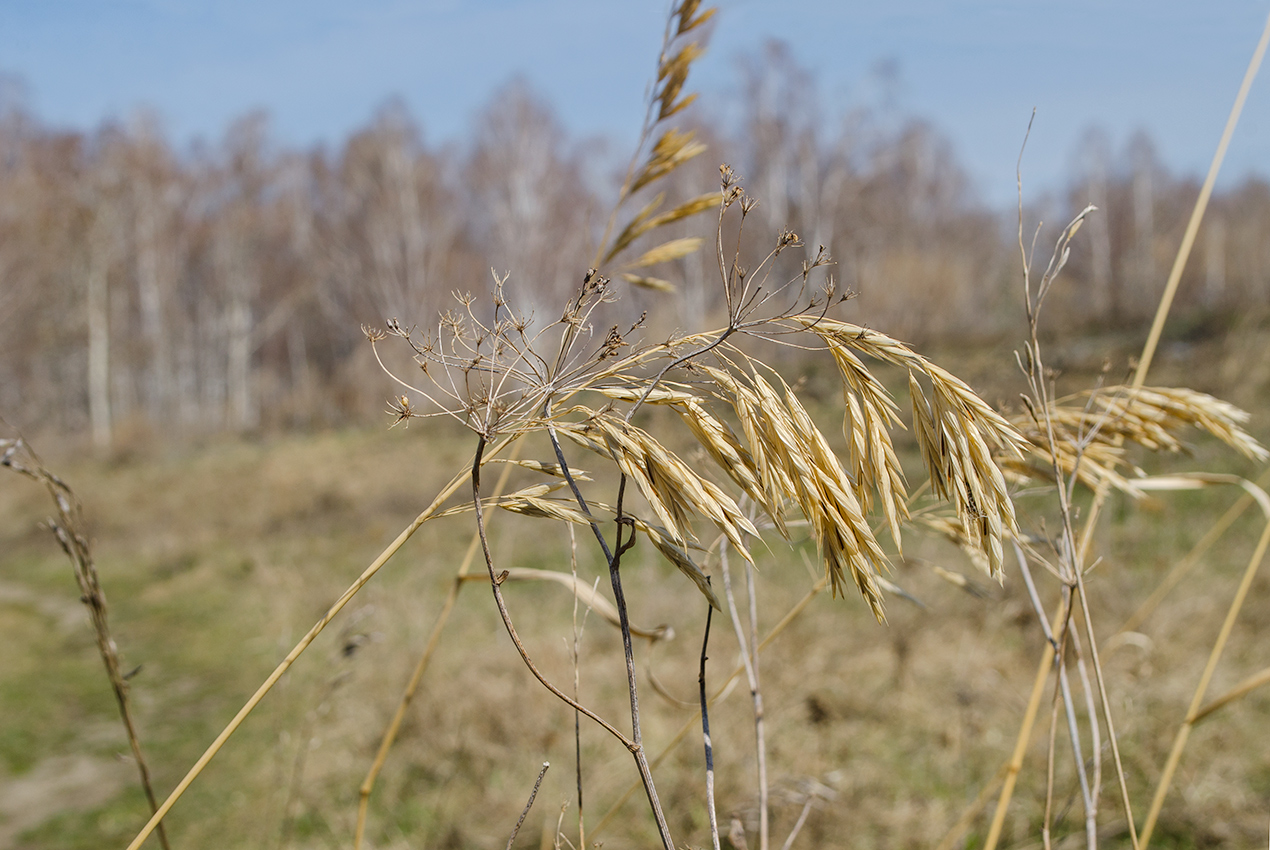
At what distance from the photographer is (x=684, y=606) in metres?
6.40

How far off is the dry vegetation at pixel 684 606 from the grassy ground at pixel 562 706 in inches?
1.2

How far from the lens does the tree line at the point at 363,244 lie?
1889 cm

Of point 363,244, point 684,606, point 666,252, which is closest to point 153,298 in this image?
point 363,244

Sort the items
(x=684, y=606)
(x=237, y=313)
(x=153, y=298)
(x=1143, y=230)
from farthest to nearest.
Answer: (x=1143, y=230) < (x=153, y=298) < (x=237, y=313) < (x=684, y=606)

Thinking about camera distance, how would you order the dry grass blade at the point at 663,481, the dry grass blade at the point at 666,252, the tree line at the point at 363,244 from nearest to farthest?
the dry grass blade at the point at 663,481
the dry grass blade at the point at 666,252
the tree line at the point at 363,244

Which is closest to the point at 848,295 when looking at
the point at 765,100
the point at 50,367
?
the point at 765,100

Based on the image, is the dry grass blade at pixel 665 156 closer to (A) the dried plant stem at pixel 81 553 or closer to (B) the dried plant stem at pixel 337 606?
(B) the dried plant stem at pixel 337 606

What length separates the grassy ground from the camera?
3.22m

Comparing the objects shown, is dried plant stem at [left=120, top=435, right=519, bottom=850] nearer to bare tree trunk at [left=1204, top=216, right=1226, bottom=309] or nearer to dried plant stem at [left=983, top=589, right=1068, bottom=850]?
dried plant stem at [left=983, top=589, right=1068, bottom=850]

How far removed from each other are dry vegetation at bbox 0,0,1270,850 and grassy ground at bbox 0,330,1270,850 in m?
0.03

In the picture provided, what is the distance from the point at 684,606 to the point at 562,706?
1970mm

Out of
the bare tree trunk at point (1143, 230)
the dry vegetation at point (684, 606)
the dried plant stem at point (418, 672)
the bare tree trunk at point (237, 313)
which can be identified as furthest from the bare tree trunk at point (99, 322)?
the bare tree trunk at point (1143, 230)

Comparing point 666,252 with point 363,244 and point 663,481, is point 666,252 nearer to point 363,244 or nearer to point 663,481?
point 663,481

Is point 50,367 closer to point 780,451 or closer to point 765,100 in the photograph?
point 765,100
